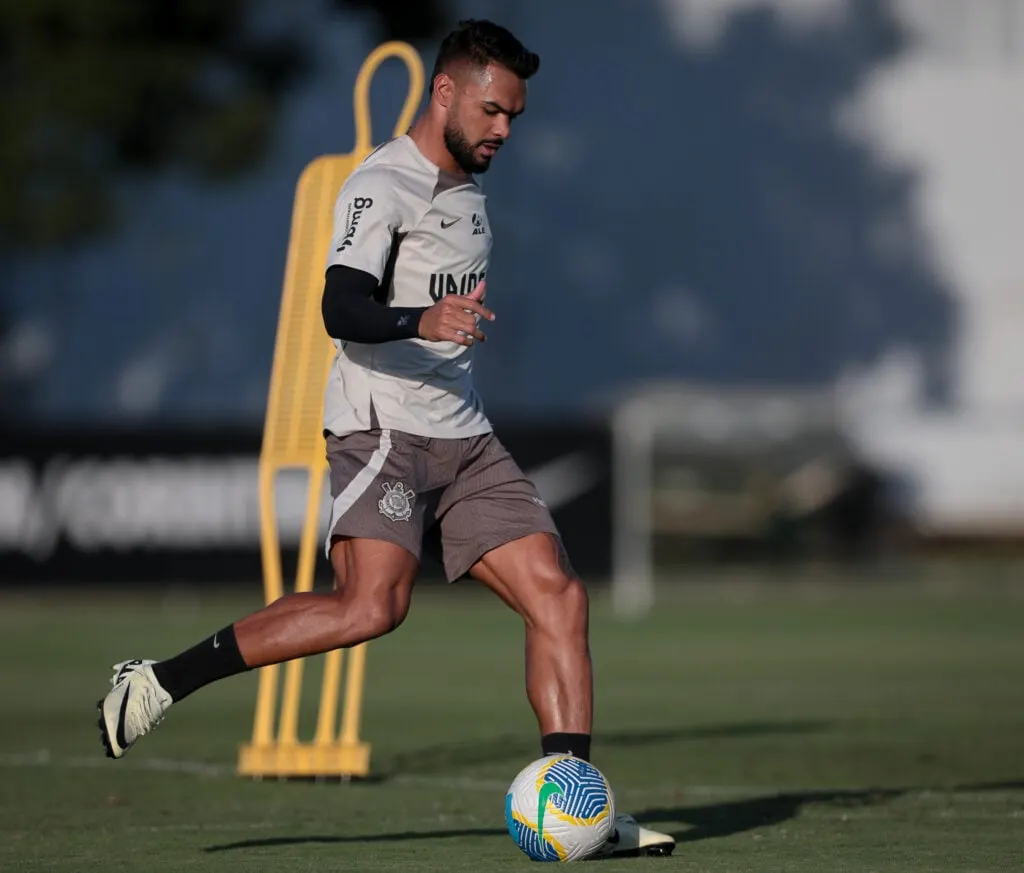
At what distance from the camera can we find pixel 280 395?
367 inches

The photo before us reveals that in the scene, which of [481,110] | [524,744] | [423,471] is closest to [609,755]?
[524,744]

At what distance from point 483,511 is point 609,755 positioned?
3311 millimetres

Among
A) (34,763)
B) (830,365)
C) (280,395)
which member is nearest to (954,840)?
(280,395)

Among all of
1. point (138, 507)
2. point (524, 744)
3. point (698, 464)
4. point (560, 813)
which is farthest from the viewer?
point (698, 464)

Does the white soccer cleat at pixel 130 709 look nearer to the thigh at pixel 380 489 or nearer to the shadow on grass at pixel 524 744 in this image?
the thigh at pixel 380 489

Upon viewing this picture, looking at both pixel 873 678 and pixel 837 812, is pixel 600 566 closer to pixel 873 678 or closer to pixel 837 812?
pixel 873 678

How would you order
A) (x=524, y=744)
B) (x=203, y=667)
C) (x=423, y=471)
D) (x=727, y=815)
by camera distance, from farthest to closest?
1. (x=524, y=744)
2. (x=727, y=815)
3. (x=423, y=471)
4. (x=203, y=667)

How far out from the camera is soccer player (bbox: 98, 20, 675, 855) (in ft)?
21.7

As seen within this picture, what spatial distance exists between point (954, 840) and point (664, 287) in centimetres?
2531

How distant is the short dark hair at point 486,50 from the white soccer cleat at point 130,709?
2.02m

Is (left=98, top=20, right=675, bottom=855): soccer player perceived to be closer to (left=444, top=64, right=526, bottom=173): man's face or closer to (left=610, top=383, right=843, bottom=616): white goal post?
(left=444, top=64, right=526, bottom=173): man's face

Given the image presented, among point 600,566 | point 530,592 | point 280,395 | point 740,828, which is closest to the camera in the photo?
point 530,592

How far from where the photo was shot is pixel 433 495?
273 inches

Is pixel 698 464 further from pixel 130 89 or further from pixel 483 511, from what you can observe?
pixel 483 511
